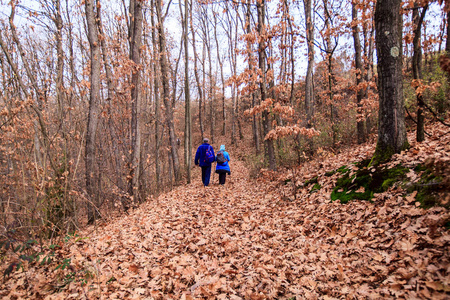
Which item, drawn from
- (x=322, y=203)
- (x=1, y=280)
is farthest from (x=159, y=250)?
(x=322, y=203)

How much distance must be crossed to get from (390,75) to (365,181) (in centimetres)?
213

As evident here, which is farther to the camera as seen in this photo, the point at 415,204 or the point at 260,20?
the point at 260,20

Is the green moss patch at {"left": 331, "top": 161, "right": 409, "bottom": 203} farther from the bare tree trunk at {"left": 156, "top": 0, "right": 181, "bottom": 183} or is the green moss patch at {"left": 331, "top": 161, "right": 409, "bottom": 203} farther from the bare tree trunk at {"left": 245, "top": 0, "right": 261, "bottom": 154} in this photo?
the bare tree trunk at {"left": 156, "top": 0, "right": 181, "bottom": 183}

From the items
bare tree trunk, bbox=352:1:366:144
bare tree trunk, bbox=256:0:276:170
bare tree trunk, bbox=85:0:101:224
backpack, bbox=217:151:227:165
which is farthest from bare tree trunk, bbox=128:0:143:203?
bare tree trunk, bbox=352:1:366:144

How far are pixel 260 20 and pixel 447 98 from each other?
23.0ft

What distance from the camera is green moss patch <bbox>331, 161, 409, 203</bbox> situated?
13.6ft

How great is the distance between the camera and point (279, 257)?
143 inches

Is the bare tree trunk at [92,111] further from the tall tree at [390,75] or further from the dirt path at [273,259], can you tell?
the tall tree at [390,75]

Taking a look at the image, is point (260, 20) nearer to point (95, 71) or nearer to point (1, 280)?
point (95, 71)

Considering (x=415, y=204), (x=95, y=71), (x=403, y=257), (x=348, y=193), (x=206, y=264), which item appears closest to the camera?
(x=403, y=257)

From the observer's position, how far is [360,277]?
276 cm

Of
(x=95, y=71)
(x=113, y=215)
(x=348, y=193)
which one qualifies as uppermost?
(x=95, y=71)

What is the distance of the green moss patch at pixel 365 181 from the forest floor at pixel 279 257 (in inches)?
6.4

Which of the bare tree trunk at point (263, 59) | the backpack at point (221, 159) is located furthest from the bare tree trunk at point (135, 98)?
the bare tree trunk at point (263, 59)
